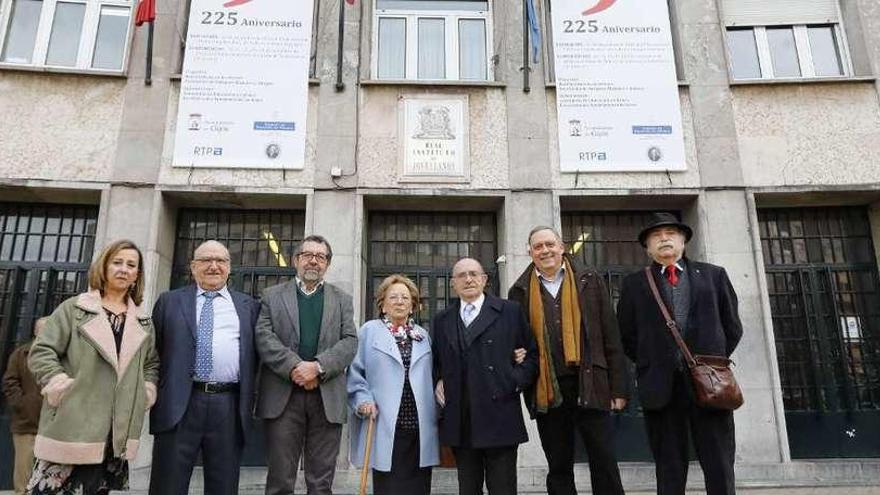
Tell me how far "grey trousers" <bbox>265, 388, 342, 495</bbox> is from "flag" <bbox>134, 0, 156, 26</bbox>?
20.0 feet

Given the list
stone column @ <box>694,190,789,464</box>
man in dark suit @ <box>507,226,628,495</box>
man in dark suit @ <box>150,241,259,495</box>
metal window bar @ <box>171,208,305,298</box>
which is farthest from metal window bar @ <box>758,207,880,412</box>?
man in dark suit @ <box>150,241,259,495</box>

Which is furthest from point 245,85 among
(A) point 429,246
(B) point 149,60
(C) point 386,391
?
(C) point 386,391

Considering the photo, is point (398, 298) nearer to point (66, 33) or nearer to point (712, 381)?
point (712, 381)

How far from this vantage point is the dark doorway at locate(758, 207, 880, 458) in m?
7.27

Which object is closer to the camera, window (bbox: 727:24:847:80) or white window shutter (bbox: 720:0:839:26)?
window (bbox: 727:24:847:80)

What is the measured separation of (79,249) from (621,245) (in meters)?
7.56

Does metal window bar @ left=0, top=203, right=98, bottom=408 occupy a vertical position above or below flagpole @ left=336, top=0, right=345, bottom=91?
below

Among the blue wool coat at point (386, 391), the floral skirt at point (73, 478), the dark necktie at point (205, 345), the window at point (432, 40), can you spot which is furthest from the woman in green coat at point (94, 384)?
the window at point (432, 40)

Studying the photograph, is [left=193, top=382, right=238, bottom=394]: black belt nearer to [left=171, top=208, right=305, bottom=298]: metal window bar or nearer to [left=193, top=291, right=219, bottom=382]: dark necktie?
[left=193, top=291, right=219, bottom=382]: dark necktie

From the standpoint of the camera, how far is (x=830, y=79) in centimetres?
771

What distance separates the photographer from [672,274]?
406 centimetres

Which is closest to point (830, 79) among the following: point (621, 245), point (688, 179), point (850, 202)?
point (850, 202)

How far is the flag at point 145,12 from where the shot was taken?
292 inches

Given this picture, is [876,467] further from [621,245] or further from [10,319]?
[10,319]
